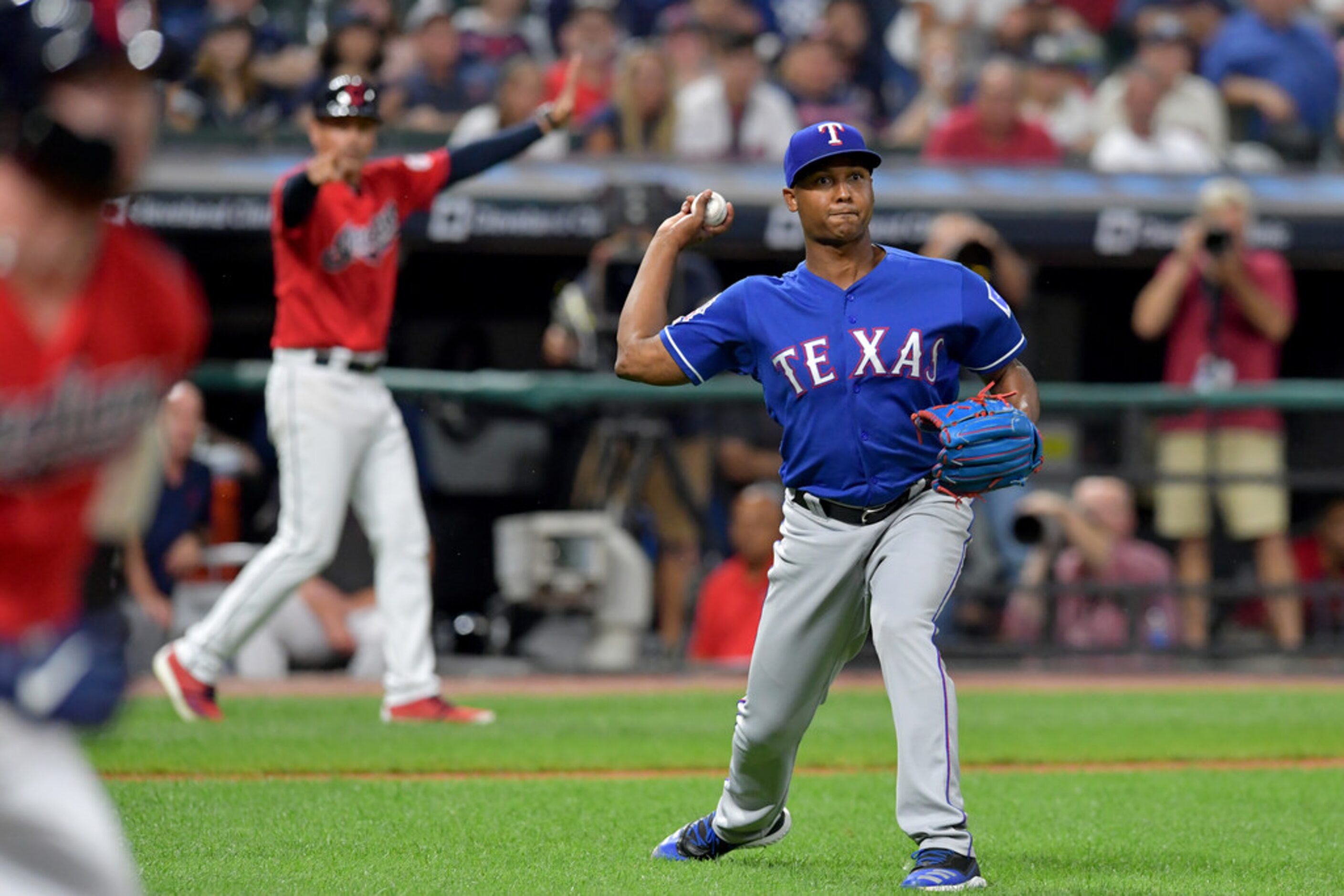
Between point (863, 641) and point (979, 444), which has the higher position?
point (979, 444)

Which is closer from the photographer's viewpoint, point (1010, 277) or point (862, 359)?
point (862, 359)

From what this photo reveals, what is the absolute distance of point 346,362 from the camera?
23.5 ft

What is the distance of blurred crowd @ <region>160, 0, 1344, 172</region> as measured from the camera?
1112cm

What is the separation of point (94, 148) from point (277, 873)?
2.45 meters

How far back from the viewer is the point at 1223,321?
1029 cm

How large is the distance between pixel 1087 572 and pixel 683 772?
158 inches

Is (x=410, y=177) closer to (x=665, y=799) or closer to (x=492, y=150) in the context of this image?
(x=492, y=150)

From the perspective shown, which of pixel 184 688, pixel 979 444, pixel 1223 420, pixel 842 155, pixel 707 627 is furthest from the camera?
pixel 1223 420

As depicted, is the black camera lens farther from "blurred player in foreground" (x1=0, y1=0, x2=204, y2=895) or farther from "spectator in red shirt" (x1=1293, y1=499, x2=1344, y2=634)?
"blurred player in foreground" (x1=0, y1=0, x2=204, y2=895)

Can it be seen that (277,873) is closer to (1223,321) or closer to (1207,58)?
(1223,321)

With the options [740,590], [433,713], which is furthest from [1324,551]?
[433,713]

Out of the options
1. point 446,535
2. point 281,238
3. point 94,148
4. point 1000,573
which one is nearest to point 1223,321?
point 1000,573

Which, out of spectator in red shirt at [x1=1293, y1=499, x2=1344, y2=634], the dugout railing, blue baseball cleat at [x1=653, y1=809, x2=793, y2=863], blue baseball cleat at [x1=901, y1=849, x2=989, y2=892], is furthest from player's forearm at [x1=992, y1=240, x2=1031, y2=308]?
blue baseball cleat at [x1=901, y1=849, x2=989, y2=892]

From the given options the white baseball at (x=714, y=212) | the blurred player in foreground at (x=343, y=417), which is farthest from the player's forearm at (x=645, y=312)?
the blurred player in foreground at (x=343, y=417)
